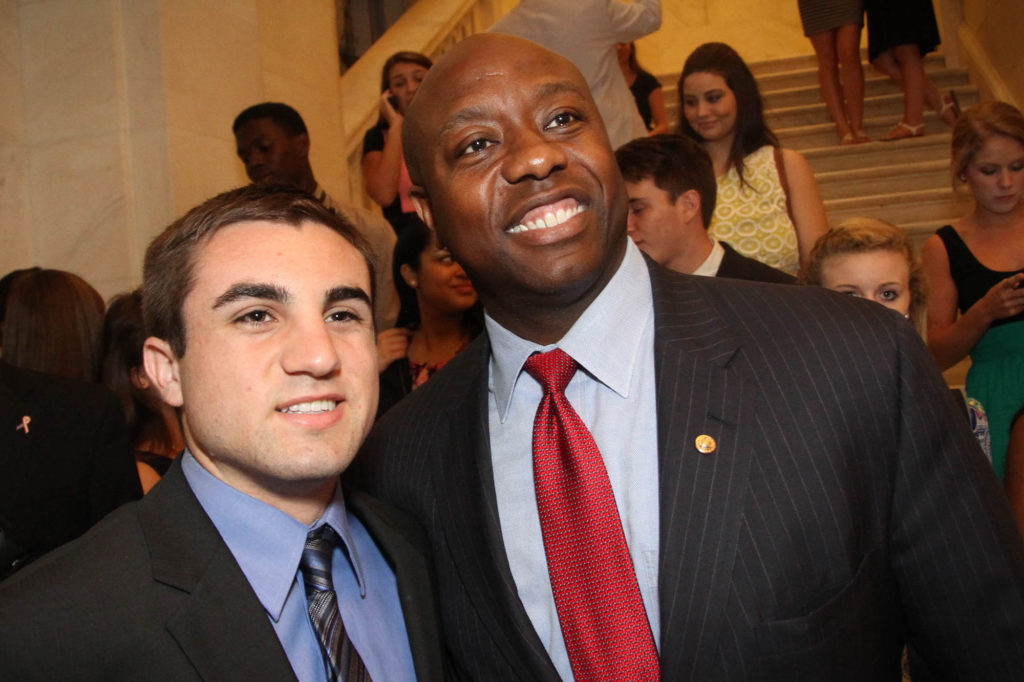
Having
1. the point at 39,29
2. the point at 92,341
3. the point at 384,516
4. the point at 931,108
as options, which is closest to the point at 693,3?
the point at 931,108

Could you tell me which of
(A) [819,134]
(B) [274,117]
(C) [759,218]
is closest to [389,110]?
(B) [274,117]

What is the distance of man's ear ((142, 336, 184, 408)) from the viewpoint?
1820 millimetres

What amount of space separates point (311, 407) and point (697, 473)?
666 mm

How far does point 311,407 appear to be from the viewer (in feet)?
5.61

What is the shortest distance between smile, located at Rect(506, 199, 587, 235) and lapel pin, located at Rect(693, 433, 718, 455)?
1.63 feet

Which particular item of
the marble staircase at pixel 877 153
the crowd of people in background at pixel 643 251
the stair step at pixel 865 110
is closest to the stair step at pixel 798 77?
the marble staircase at pixel 877 153

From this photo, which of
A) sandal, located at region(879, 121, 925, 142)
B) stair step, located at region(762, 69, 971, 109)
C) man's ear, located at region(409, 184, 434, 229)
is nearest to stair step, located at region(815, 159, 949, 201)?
sandal, located at region(879, 121, 925, 142)

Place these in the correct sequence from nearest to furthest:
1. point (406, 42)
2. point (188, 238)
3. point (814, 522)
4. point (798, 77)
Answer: point (814, 522) < point (188, 238) < point (406, 42) < point (798, 77)

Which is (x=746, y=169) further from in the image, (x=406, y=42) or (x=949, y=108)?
(x=406, y=42)

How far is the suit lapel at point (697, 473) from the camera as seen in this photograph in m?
1.62

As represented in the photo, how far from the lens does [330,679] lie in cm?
164

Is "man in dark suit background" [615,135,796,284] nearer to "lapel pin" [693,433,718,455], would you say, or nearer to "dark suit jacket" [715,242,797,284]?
"dark suit jacket" [715,242,797,284]

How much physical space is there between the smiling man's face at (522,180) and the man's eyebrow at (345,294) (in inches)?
10.6

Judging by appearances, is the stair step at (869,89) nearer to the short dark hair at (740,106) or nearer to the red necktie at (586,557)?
the short dark hair at (740,106)
